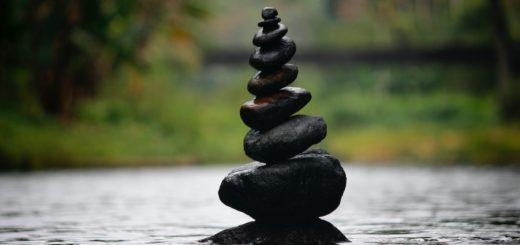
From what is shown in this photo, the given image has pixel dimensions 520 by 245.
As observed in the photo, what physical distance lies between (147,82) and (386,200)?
30728 millimetres

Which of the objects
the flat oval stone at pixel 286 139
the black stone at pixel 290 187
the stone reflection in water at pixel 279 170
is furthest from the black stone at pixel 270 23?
the black stone at pixel 290 187

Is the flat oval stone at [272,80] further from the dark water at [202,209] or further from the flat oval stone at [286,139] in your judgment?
the dark water at [202,209]

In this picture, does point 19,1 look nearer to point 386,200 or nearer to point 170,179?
point 170,179

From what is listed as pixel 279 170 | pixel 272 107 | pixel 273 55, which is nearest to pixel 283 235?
pixel 279 170

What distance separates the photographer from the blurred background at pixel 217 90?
41531mm

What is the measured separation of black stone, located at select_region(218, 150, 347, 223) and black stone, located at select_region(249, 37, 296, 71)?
4.78ft

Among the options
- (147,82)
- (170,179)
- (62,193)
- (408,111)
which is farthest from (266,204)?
(408,111)

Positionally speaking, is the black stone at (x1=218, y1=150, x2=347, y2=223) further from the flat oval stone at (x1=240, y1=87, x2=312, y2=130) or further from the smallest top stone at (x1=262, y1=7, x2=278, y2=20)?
the smallest top stone at (x1=262, y1=7, x2=278, y2=20)

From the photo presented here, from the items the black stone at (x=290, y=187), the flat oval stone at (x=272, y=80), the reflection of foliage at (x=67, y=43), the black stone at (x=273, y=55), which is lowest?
the black stone at (x=290, y=187)

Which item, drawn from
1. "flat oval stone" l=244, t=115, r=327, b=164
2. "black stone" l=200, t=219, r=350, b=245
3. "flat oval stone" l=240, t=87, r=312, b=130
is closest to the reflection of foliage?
"flat oval stone" l=240, t=87, r=312, b=130

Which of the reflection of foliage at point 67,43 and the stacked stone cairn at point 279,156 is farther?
the reflection of foliage at point 67,43

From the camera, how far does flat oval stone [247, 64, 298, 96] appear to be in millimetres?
14812

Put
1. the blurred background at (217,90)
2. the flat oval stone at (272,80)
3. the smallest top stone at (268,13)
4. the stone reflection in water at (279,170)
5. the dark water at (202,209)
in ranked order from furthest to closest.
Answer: the blurred background at (217,90), the dark water at (202,209), the smallest top stone at (268,13), the flat oval stone at (272,80), the stone reflection in water at (279,170)

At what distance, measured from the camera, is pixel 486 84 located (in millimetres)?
57938
